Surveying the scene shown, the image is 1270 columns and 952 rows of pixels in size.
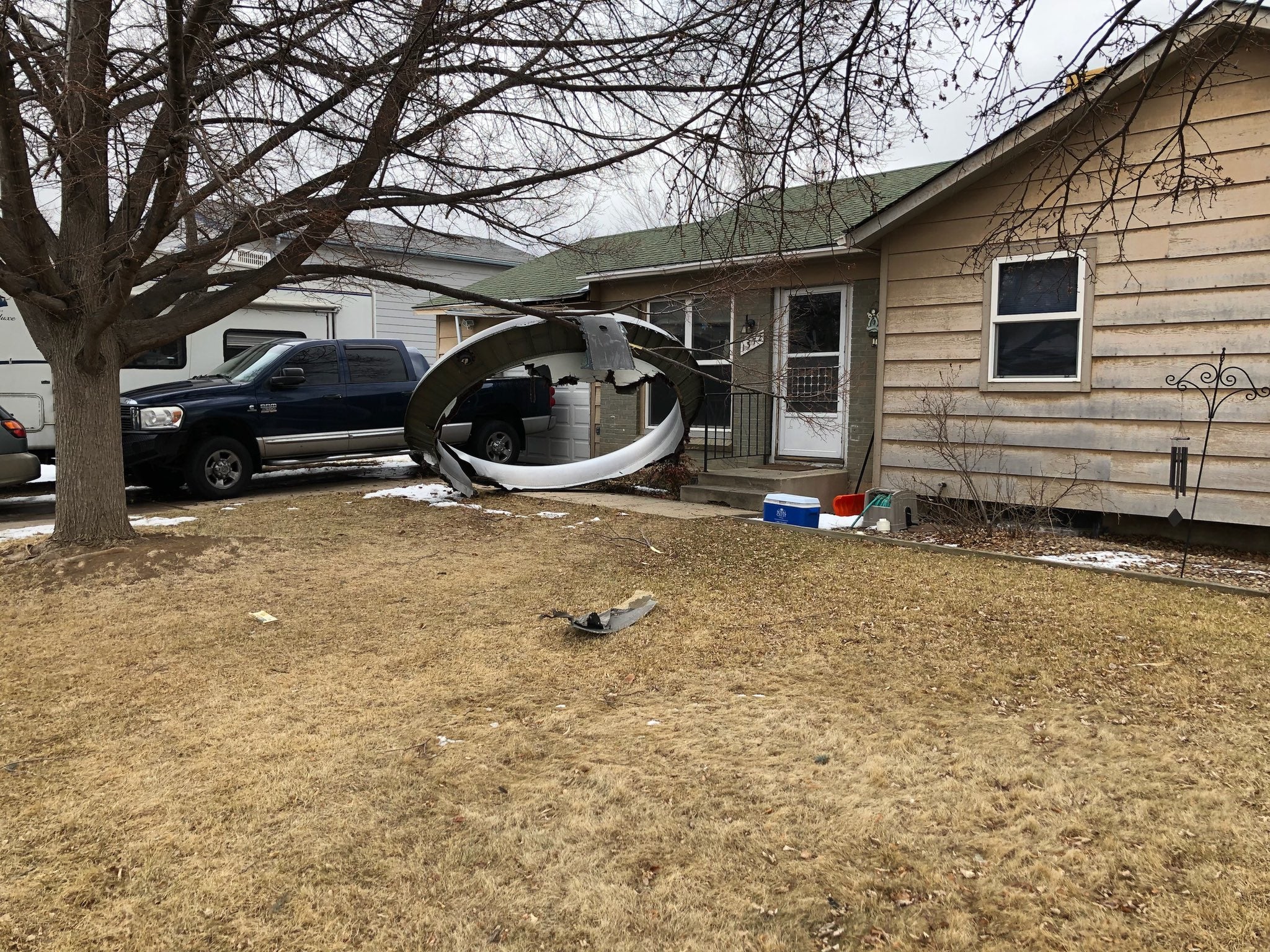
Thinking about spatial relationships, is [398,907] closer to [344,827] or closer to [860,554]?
[344,827]

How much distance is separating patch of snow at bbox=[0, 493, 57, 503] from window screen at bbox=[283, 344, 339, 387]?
3.23 meters

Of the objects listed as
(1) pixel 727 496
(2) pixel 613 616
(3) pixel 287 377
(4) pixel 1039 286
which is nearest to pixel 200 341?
(3) pixel 287 377

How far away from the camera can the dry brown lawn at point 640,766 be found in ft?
8.70

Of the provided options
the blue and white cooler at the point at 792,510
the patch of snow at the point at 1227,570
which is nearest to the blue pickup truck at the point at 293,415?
the blue and white cooler at the point at 792,510

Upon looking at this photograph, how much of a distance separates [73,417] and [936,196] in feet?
24.4

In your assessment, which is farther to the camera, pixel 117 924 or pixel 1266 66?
pixel 1266 66

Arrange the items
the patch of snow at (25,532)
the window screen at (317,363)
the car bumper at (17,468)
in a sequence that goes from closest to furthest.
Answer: the patch of snow at (25,532) → the car bumper at (17,468) → the window screen at (317,363)

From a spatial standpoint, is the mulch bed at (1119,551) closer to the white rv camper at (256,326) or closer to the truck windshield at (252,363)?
the white rv camper at (256,326)

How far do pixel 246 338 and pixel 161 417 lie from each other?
12.4 ft

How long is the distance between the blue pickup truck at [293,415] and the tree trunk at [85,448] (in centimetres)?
363

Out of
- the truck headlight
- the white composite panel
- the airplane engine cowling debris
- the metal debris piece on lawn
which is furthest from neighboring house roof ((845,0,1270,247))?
the truck headlight

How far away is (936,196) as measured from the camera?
8.50 metres

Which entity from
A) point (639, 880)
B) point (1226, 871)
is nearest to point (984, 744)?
point (1226, 871)

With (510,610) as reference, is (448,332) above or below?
above
